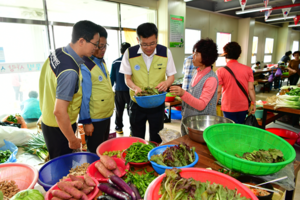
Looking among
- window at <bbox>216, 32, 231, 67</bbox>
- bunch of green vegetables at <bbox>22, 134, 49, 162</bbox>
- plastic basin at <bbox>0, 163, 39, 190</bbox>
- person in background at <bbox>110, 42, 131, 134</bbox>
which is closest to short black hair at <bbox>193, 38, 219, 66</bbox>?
plastic basin at <bbox>0, 163, 39, 190</bbox>

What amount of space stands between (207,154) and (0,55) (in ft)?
15.7

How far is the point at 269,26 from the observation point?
14.2 metres

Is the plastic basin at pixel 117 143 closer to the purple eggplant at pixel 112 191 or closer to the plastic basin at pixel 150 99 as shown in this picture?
the plastic basin at pixel 150 99

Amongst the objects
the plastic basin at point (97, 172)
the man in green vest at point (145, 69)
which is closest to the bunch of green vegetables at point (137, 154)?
the plastic basin at point (97, 172)

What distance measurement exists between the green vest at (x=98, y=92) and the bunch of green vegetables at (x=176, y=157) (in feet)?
3.67

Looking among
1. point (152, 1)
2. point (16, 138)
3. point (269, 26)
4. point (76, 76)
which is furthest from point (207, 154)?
point (269, 26)

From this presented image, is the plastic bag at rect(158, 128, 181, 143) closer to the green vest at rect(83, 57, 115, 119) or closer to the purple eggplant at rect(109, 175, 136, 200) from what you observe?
the green vest at rect(83, 57, 115, 119)

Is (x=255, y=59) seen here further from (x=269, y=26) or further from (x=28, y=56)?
(x=28, y=56)

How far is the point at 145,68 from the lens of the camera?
234cm

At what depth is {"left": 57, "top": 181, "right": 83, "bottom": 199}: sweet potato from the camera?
953 millimetres

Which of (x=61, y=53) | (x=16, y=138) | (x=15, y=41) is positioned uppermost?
(x=15, y=41)

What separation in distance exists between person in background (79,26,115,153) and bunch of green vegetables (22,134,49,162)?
1.48 meters

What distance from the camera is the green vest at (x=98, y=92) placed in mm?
1997

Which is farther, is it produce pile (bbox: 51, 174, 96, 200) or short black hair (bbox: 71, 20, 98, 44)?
short black hair (bbox: 71, 20, 98, 44)
